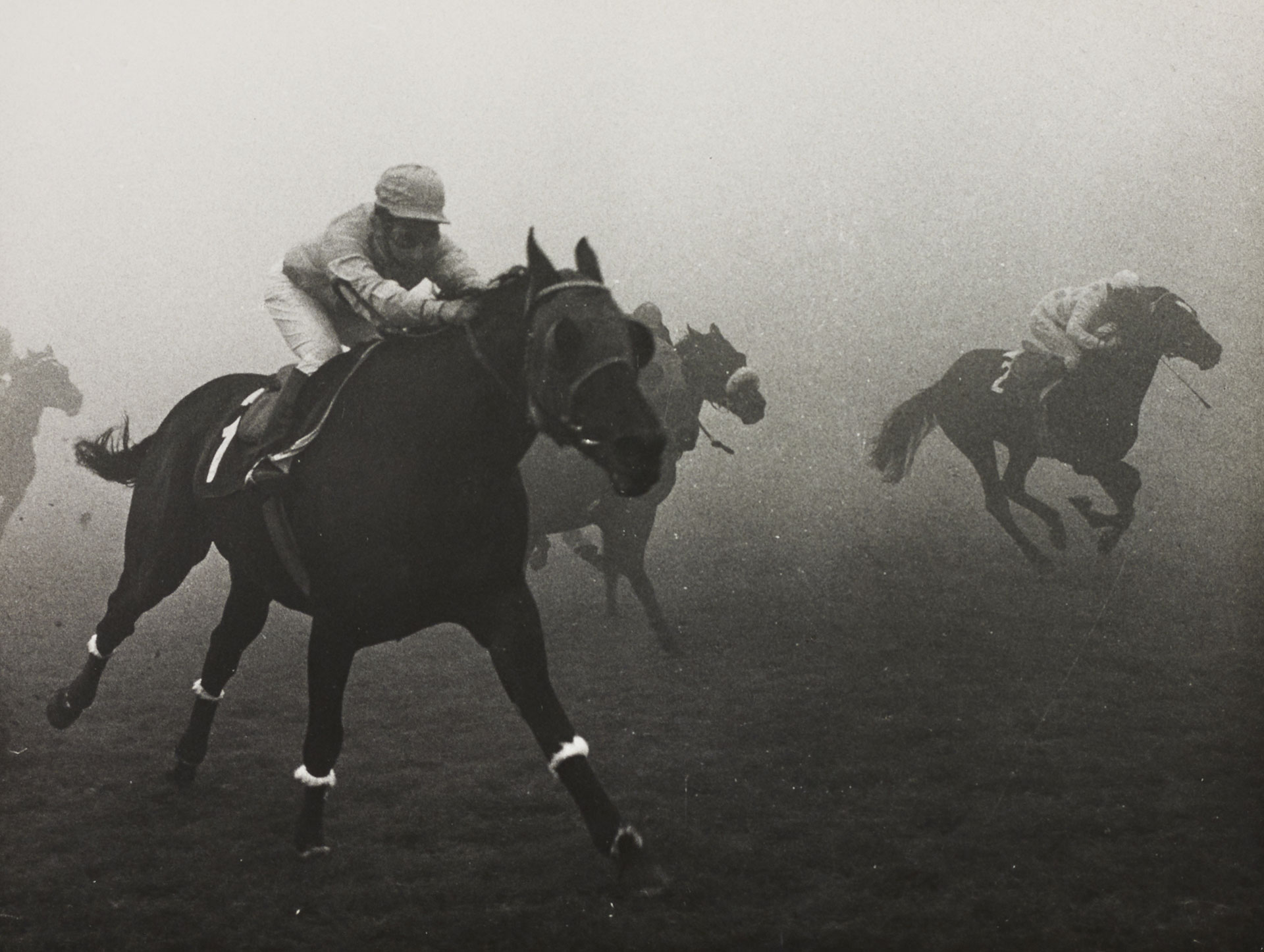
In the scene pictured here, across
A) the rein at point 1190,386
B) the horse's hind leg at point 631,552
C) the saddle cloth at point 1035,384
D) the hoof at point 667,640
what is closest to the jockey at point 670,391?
the horse's hind leg at point 631,552

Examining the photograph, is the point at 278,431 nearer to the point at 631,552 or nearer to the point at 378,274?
the point at 378,274

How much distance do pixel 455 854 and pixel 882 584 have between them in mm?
2722

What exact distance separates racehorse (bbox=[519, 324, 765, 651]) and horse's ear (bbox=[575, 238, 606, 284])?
2742 millimetres

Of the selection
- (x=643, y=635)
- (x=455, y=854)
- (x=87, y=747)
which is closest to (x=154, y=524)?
(x=87, y=747)

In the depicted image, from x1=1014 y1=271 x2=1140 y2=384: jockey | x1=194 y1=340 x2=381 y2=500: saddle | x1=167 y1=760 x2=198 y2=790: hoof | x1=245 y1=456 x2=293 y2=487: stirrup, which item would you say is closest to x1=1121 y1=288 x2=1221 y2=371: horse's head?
x1=1014 y1=271 x2=1140 y2=384: jockey

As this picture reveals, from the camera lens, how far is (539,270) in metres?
2.98

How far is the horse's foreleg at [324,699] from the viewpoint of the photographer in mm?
3439

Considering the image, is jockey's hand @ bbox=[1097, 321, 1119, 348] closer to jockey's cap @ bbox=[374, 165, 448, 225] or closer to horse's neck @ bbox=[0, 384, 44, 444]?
jockey's cap @ bbox=[374, 165, 448, 225]

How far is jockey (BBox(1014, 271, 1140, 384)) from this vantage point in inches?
237

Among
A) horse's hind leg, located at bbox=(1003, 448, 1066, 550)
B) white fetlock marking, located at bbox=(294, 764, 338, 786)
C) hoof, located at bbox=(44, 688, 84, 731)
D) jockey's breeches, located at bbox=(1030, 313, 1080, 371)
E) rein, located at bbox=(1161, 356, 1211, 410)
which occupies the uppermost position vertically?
jockey's breeches, located at bbox=(1030, 313, 1080, 371)

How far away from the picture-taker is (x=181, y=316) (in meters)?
5.93

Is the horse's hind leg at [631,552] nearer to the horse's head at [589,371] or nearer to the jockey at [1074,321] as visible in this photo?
the jockey at [1074,321]

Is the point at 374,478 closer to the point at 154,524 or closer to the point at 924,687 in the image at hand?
the point at 154,524

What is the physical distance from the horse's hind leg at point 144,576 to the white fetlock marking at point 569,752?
2.02 metres
